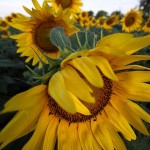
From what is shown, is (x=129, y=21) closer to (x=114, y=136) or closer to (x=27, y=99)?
(x=114, y=136)

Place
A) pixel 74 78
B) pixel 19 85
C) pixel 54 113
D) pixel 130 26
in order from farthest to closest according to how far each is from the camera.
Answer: pixel 130 26
pixel 19 85
pixel 54 113
pixel 74 78

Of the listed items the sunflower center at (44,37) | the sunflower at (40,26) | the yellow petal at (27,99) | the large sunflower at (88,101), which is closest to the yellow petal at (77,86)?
the large sunflower at (88,101)

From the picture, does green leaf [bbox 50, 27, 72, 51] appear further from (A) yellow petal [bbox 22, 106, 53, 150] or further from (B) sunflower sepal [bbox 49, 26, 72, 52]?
(A) yellow petal [bbox 22, 106, 53, 150]

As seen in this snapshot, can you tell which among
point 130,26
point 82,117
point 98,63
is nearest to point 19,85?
point 82,117

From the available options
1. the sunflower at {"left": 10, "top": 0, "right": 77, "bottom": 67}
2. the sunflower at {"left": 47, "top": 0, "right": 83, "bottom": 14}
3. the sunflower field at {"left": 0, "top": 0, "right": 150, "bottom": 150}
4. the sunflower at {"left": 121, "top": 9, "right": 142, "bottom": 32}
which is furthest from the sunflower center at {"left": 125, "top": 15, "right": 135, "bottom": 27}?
the sunflower field at {"left": 0, "top": 0, "right": 150, "bottom": 150}

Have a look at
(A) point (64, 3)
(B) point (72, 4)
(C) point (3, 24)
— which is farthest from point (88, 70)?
(C) point (3, 24)

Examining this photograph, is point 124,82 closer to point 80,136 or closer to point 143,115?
point 143,115
